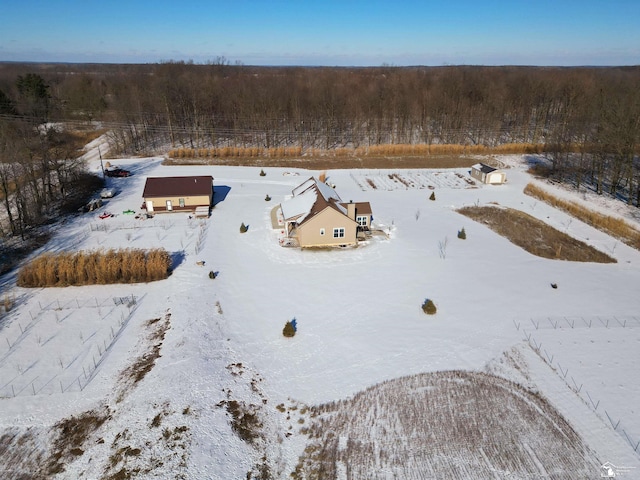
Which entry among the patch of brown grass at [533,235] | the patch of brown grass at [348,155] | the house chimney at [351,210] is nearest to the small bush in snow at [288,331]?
the house chimney at [351,210]

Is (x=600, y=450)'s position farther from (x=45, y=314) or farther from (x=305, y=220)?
(x=45, y=314)

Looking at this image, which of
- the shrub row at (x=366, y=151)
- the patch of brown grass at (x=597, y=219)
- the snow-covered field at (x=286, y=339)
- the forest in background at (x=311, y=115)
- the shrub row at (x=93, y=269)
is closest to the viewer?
the snow-covered field at (x=286, y=339)

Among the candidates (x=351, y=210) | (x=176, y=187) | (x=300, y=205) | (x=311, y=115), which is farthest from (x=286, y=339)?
(x=311, y=115)

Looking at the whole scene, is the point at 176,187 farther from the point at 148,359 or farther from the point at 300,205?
the point at 148,359

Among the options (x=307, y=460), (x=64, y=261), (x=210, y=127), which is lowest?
(x=307, y=460)

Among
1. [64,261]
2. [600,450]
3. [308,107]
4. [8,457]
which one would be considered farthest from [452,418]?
[308,107]

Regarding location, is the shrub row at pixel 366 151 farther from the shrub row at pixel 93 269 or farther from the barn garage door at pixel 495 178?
the shrub row at pixel 93 269
